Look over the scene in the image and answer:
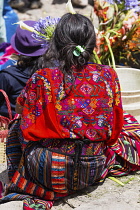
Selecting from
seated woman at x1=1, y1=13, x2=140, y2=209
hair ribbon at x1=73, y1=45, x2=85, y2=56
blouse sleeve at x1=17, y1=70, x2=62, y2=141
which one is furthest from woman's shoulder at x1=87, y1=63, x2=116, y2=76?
blouse sleeve at x1=17, y1=70, x2=62, y2=141

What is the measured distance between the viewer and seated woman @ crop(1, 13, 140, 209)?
6.30ft

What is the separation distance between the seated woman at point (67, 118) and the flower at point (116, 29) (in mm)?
1418

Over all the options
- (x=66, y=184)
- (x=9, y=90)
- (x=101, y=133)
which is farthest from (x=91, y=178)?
(x=9, y=90)

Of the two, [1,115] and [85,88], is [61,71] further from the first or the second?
[1,115]

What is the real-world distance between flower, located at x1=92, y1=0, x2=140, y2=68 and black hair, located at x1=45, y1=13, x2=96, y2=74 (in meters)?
1.43

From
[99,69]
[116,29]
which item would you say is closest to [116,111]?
[99,69]

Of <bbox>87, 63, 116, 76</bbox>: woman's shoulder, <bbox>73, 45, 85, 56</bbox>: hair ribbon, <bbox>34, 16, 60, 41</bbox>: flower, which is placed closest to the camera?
<bbox>73, 45, 85, 56</bbox>: hair ribbon

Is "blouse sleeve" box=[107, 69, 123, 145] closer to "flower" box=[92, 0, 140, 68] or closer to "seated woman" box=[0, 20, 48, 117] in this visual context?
"seated woman" box=[0, 20, 48, 117]

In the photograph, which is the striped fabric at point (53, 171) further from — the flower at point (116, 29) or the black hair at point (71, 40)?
the flower at point (116, 29)

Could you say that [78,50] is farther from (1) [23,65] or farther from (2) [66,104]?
(1) [23,65]

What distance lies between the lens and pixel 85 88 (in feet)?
6.37

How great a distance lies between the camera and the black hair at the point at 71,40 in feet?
6.17

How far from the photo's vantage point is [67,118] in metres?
1.93

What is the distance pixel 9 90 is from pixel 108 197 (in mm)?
1278
